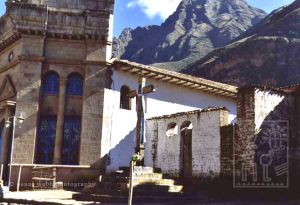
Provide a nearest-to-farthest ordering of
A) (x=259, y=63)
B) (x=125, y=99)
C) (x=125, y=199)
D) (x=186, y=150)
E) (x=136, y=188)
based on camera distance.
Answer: (x=125, y=199) < (x=136, y=188) < (x=186, y=150) < (x=125, y=99) < (x=259, y=63)

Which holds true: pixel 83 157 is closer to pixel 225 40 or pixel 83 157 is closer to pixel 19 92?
pixel 19 92

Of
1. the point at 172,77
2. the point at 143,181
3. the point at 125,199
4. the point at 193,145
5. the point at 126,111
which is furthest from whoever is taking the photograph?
the point at 172,77

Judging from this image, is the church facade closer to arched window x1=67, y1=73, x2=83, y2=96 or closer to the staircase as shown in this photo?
arched window x1=67, y1=73, x2=83, y2=96

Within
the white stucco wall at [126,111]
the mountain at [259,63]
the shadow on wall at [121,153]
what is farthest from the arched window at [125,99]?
the mountain at [259,63]

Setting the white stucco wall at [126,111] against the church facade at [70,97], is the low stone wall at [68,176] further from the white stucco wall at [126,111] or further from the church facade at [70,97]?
the white stucco wall at [126,111]

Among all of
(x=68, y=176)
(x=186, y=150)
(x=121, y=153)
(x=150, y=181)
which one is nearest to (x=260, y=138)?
(x=186, y=150)

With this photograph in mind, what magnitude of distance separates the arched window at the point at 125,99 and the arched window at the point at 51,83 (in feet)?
10.8

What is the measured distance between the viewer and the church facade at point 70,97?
18266 mm

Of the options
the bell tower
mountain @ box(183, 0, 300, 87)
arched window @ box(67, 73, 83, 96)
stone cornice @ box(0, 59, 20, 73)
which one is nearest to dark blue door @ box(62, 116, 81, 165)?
the bell tower

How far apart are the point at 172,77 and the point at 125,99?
2.85m

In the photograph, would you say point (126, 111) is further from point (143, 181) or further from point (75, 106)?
point (143, 181)

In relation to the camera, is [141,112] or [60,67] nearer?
[141,112]

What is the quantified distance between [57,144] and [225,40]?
6890 centimetres

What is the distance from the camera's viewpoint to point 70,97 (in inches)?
747
